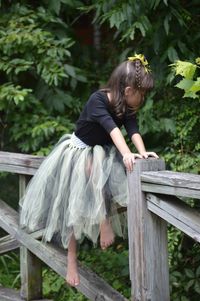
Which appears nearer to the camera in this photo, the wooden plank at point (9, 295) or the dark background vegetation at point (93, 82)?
the wooden plank at point (9, 295)

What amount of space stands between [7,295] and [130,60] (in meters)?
1.64

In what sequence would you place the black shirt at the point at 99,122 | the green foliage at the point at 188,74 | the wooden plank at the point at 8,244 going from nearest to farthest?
the green foliage at the point at 188,74, the black shirt at the point at 99,122, the wooden plank at the point at 8,244

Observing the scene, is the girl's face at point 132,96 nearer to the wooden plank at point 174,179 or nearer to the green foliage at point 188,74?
the green foliage at point 188,74

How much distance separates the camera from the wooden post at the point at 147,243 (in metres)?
2.77

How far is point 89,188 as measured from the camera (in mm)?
3025

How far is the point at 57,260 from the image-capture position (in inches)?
135

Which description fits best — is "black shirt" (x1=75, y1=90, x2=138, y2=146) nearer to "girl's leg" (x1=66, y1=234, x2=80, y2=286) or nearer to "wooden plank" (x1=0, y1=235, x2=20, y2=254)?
"girl's leg" (x1=66, y1=234, x2=80, y2=286)

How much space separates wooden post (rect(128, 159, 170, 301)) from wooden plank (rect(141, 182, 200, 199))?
2.3 inches

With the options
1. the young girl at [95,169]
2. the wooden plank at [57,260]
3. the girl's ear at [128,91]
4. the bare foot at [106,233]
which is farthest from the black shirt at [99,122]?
the wooden plank at [57,260]

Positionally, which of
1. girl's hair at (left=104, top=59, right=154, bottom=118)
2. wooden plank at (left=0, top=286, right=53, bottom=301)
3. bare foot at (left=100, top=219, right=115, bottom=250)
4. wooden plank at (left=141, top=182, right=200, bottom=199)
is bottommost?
wooden plank at (left=0, top=286, right=53, bottom=301)

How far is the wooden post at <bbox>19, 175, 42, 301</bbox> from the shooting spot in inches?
146

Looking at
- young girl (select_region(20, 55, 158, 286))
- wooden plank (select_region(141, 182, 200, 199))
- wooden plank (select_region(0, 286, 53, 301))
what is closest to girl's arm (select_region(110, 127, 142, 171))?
young girl (select_region(20, 55, 158, 286))

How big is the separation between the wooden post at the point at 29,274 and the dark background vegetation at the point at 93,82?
81 centimetres

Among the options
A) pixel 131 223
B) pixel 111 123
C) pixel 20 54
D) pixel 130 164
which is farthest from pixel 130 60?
pixel 20 54
